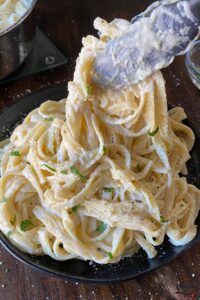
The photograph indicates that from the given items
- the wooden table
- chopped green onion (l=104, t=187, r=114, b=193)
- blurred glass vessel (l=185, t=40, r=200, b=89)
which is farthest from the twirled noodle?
blurred glass vessel (l=185, t=40, r=200, b=89)

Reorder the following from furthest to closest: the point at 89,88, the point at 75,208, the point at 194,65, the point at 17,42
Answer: the point at 194,65 → the point at 17,42 → the point at 75,208 → the point at 89,88

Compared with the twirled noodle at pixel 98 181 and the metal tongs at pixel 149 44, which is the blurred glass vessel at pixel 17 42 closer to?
the twirled noodle at pixel 98 181

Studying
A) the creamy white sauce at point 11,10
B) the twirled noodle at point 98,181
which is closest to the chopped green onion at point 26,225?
the twirled noodle at point 98,181

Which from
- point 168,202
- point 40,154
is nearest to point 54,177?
point 40,154

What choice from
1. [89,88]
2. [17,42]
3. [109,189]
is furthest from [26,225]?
[17,42]

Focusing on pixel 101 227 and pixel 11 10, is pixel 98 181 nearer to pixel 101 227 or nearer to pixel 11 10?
pixel 101 227

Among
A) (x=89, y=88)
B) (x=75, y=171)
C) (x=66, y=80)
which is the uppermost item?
(x=89, y=88)
